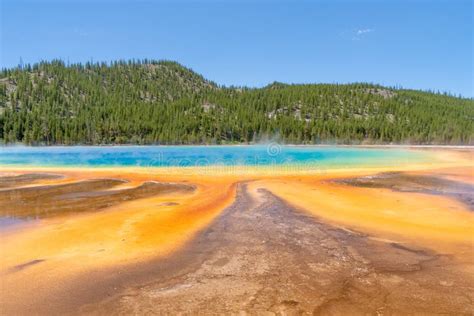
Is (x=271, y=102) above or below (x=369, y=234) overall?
above

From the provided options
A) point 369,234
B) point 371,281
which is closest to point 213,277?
point 371,281

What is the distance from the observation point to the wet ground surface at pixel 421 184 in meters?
12.6

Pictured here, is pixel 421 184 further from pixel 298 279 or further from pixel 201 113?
pixel 201 113

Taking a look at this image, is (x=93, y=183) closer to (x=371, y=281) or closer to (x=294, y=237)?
(x=294, y=237)

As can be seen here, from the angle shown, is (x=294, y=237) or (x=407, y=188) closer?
(x=294, y=237)

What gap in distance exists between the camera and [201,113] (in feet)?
337

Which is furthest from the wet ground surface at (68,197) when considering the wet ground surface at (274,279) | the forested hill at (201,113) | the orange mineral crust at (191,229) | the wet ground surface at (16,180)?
the forested hill at (201,113)

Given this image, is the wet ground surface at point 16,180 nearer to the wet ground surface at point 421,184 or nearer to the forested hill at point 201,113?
the wet ground surface at point 421,184

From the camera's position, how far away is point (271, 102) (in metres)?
114

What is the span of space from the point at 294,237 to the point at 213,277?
2.57 metres

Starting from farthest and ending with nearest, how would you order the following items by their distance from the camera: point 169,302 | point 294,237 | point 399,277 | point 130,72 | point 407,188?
point 130,72
point 407,188
point 294,237
point 399,277
point 169,302

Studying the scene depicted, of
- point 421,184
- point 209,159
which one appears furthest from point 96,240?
point 209,159

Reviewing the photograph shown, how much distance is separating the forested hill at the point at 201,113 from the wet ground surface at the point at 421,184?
66044 millimetres

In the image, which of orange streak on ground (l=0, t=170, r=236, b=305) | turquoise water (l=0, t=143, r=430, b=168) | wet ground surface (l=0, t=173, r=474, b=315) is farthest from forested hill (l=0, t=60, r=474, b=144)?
wet ground surface (l=0, t=173, r=474, b=315)
